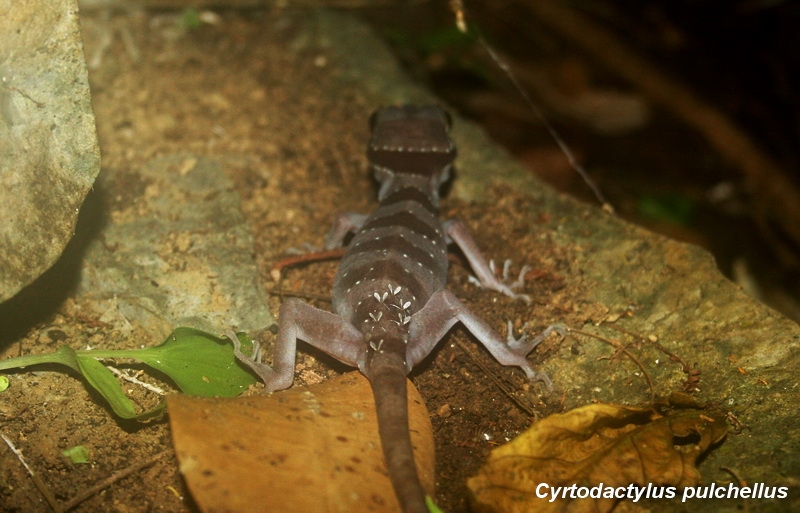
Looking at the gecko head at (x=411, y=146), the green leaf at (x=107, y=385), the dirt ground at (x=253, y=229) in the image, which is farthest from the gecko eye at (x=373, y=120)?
the green leaf at (x=107, y=385)

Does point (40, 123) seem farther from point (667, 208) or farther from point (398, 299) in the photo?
point (667, 208)

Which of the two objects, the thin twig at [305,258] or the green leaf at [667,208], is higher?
the thin twig at [305,258]

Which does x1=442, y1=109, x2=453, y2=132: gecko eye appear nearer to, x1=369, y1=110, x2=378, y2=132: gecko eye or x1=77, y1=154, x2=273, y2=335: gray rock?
x1=369, y1=110, x2=378, y2=132: gecko eye

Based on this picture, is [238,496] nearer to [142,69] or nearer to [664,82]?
[142,69]

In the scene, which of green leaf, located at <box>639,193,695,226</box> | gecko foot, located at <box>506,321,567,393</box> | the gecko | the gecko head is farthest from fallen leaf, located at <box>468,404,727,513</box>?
green leaf, located at <box>639,193,695,226</box>

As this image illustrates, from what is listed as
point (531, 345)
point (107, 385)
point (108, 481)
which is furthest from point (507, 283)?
point (108, 481)

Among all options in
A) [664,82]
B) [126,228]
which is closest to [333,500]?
[126,228]

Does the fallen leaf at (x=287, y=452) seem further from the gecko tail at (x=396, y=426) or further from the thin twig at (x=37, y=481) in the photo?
the thin twig at (x=37, y=481)
